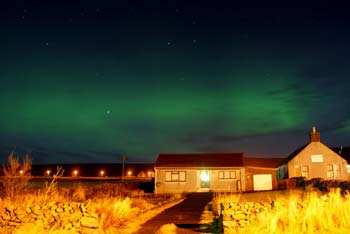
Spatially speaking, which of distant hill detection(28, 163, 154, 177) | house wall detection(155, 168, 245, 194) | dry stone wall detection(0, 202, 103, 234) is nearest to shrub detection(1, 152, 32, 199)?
dry stone wall detection(0, 202, 103, 234)

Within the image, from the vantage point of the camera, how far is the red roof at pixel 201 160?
44.6 m

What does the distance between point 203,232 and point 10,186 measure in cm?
1307

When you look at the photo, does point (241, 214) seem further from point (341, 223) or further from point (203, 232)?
point (341, 223)

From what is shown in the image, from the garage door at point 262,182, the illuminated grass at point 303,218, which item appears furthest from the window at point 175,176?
the illuminated grass at point 303,218

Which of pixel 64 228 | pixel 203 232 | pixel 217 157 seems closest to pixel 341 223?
pixel 203 232

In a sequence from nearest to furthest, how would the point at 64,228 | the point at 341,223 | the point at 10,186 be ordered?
1. the point at 341,223
2. the point at 64,228
3. the point at 10,186

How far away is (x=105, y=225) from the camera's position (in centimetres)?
1405

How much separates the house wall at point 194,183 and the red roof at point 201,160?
63cm

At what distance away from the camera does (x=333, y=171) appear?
45.8 m

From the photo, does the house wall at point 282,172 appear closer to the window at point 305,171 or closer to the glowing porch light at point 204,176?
the window at point 305,171

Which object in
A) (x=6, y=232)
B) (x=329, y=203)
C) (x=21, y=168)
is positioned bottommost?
(x=6, y=232)

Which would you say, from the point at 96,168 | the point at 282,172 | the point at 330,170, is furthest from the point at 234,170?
the point at 96,168

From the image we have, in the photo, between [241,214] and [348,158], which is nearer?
[241,214]

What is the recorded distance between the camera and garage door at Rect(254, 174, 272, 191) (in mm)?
46500
